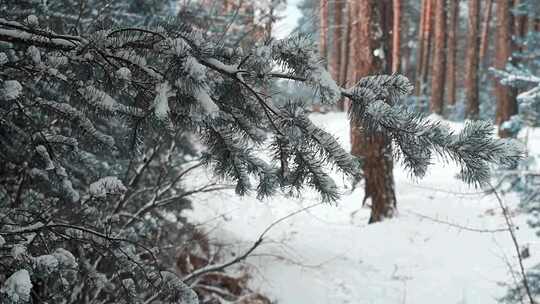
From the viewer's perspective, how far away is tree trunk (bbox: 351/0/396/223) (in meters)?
7.57

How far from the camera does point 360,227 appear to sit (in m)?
7.73

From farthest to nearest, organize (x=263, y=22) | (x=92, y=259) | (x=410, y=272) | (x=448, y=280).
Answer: (x=410, y=272) < (x=448, y=280) < (x=263, y=22) < (x=92, y=259)

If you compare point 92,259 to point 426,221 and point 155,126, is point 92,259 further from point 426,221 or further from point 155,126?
point 426,221

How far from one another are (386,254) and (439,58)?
12236 millimetres

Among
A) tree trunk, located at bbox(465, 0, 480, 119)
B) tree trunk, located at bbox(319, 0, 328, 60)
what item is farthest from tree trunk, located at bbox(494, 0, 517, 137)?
tree trunk, located at bbox(319, 0, 328, 60)

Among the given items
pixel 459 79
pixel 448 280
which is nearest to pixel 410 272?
pixel 448 280

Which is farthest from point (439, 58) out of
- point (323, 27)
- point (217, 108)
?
point (217, 108)

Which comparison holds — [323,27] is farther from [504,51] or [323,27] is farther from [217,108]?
[504,51]

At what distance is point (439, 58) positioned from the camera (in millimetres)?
17250

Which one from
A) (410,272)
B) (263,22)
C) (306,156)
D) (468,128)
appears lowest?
(410,272)

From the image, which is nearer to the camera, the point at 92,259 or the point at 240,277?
the point at 92,259

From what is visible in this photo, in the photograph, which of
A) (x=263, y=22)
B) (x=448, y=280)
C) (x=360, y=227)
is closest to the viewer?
(x=263, y=22)

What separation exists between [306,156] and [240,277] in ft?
14.1

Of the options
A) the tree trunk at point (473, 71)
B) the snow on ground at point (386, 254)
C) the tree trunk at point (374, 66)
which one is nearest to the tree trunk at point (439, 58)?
the tree trunk at point (473, 71)
